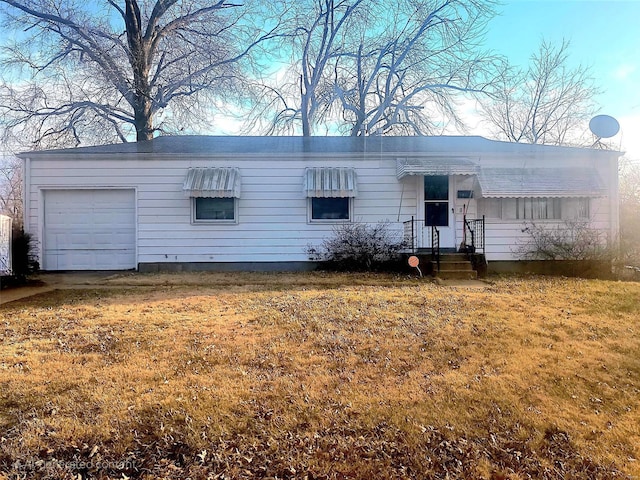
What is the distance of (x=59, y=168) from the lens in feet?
32.6

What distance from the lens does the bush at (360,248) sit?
994 cm

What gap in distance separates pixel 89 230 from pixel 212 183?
369 centimetres

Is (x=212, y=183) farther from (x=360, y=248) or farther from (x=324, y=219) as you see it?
(x=360, y=248)

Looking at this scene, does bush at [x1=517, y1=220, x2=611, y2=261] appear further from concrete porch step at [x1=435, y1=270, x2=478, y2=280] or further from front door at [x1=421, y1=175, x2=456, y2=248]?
concrete porch step at [x1=435, y1=270, x2=478, y2=280]

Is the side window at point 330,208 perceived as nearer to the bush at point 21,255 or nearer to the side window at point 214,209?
the side window at point 214,209

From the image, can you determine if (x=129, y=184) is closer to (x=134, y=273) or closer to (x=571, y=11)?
(x=134, y=273)

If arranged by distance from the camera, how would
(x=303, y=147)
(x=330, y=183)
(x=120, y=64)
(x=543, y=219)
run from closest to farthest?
(x=330, y=183) < (x=543, y=219) < (x=303, y=147) < (x=120, y=64)

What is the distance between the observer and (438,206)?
33.8 ft

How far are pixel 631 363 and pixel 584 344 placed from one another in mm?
516

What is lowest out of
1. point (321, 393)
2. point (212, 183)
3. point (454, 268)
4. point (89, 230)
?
point (321, 393)

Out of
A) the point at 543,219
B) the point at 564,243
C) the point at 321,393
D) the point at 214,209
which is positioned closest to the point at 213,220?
the point at 214,209

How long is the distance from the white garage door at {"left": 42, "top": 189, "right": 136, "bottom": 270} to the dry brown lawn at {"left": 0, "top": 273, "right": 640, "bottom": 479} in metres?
4.89

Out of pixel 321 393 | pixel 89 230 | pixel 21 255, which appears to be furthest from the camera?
pixel 89 230

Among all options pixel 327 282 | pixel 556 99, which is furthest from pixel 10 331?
pixel 556 99
